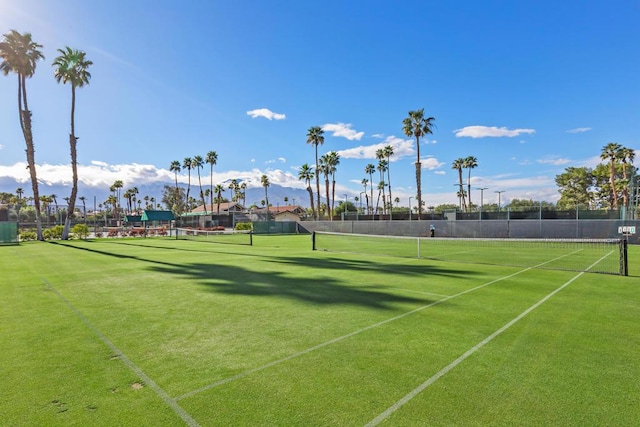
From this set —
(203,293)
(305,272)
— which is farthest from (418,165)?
(203,293)

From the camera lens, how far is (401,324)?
21.1 feet

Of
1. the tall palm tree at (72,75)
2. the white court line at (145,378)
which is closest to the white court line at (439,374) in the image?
the white court line at (145,378)

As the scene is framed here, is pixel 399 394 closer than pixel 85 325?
Yes

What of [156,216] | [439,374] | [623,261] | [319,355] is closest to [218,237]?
[156,216]

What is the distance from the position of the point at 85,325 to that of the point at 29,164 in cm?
3765

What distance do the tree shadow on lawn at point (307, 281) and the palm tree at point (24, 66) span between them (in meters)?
28.7

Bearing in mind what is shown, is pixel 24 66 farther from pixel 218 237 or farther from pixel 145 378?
pixel 145 378

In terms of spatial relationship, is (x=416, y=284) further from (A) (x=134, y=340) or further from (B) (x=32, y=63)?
(B) (x=32, y=63)

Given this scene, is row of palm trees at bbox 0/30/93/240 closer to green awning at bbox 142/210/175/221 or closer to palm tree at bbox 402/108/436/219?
green awning at bbox 142/210/175/221

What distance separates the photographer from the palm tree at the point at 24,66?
3228 centimetres

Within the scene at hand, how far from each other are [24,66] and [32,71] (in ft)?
2.37

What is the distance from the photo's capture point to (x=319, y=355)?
16.3 ft

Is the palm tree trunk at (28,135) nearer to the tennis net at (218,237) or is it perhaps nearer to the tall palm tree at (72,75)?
the tall palm tree at (72,75)

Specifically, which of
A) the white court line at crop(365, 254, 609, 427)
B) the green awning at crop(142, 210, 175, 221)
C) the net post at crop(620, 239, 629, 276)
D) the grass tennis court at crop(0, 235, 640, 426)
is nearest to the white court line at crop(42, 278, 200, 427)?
the grass tennis court at crop(0, 235, 640, 426)
